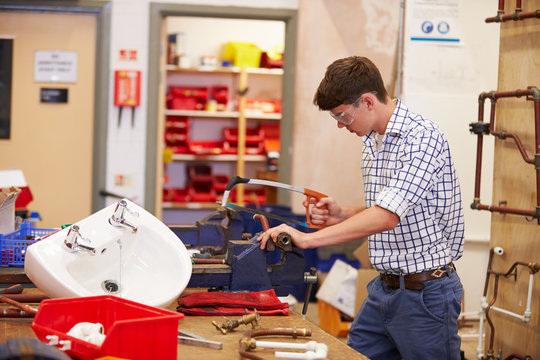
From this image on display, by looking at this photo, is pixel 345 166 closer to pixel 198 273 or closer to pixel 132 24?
pixel 132 24

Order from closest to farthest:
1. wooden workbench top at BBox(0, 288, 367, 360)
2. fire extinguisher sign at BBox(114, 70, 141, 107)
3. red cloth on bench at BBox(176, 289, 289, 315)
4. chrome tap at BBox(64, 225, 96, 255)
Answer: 1. wooden workbench top at BBox(0, 288, 367, 360)
2. chrome tap at BBox(64, 225, 96, 255)
3. red cloth on bench at BBox(176, 289, 289, 315)
4. fire extinguisher sign at BBox(114, 70, 141, 107)

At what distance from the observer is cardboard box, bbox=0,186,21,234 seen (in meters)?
3.00

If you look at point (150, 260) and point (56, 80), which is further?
point (56, 80)

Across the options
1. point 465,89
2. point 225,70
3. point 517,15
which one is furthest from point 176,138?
point 517,15

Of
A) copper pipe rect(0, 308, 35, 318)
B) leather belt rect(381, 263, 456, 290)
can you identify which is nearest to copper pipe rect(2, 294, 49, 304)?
copper pipe rect(0, 308, 35, 318)

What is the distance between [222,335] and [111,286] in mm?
493

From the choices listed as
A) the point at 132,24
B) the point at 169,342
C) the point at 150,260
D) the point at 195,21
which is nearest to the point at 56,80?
the point at 132,24

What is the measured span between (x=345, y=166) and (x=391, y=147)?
3.69 meters

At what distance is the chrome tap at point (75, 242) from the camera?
7.75 feet

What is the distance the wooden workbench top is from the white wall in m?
2.80

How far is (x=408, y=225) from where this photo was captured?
2684 millimetres

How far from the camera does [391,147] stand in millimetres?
2729

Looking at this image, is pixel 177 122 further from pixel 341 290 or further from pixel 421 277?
pixel 421 277

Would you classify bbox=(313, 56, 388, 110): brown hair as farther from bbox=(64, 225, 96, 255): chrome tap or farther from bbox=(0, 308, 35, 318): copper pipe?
bbox=(0, 308, 35, 318): copper pipe
